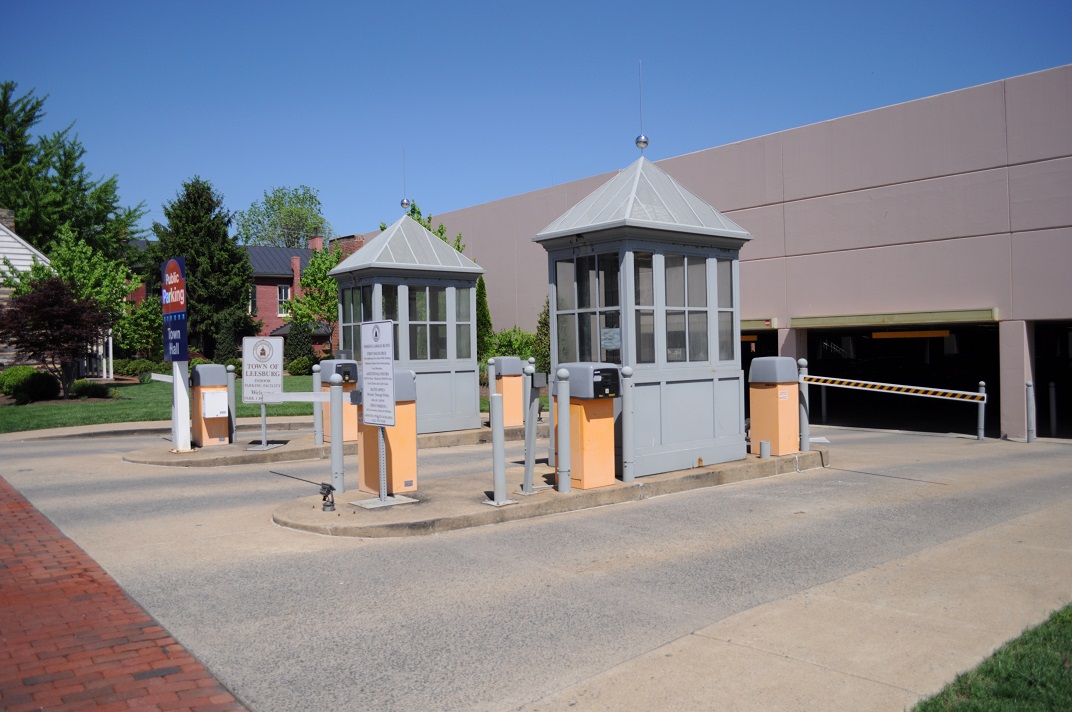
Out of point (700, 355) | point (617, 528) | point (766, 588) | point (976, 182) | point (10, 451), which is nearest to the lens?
point (766, 588)

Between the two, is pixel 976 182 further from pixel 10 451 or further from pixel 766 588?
pixel 10 451

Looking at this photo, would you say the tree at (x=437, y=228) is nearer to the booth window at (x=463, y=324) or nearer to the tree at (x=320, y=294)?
the tree at (x=320, y=294)

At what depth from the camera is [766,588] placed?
674 cm

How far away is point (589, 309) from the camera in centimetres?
1122

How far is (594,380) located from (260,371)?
6578 millimetres

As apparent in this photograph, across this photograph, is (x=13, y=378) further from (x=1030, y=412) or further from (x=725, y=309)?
(x=1030, y=412)

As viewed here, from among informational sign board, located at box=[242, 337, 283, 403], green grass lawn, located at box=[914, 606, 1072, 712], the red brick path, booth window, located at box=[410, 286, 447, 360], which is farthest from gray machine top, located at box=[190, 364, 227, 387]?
green grass lawn, located at box=[914, 606, 1072, 712]

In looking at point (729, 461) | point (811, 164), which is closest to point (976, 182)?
point (811, 164)

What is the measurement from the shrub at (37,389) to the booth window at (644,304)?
22.5 meters

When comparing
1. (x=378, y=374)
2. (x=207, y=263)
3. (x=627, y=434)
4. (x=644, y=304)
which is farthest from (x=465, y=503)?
(x=207, y=263)

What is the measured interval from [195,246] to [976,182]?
41.7 metres

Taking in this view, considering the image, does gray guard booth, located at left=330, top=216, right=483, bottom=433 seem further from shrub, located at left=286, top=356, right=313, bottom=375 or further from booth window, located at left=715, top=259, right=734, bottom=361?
shrub, located at left=286, top=356, right=313, bottom=375

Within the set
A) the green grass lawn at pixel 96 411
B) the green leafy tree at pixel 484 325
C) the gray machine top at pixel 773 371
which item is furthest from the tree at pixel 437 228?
the gray machine top at pixel 773 371

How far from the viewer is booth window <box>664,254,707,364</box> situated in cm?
1133
